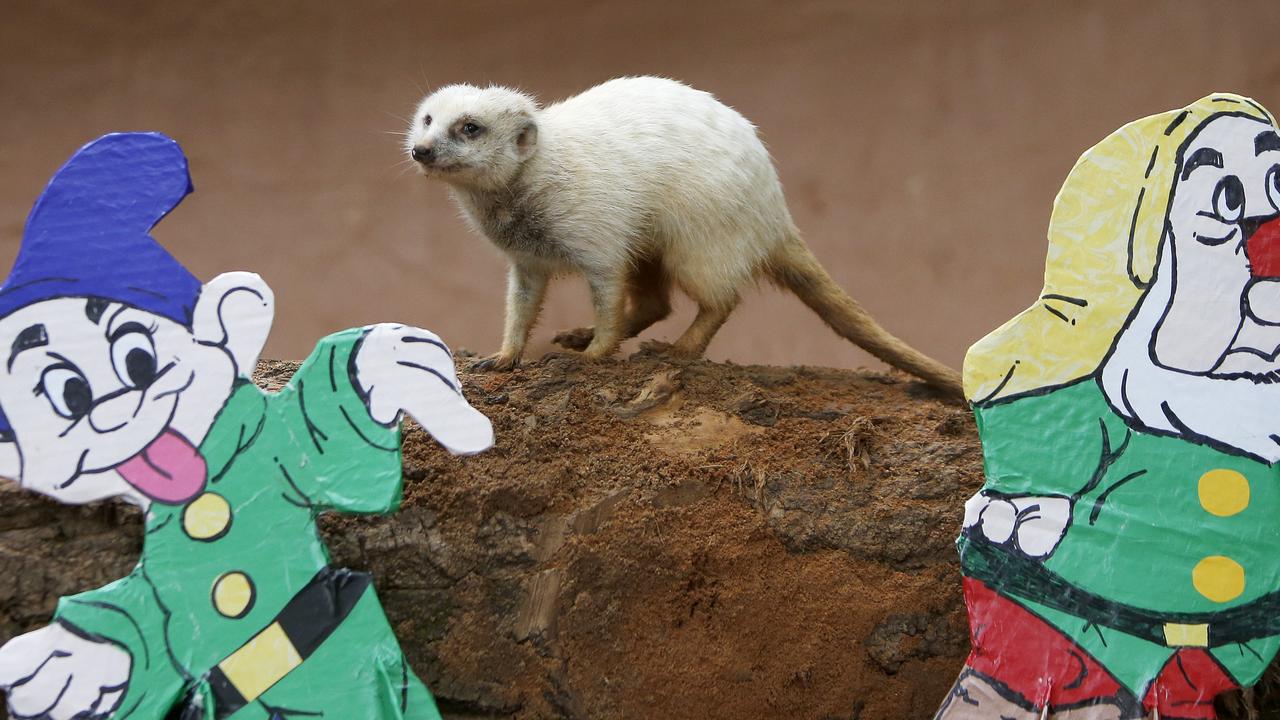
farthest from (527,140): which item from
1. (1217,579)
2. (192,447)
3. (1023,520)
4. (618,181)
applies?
(1217,579)

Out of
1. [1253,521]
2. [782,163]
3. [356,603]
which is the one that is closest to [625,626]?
[356,603]

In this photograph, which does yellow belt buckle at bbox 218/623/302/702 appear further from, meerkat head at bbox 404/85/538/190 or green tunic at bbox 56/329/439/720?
meerkat head at bbox 404/85/538/190

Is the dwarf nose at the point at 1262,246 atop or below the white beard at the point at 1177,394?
atop

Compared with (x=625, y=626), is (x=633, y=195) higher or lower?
higher

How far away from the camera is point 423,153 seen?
9.04ft

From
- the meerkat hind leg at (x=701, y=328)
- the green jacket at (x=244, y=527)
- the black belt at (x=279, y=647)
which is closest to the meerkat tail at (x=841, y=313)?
the meerkat hind leg at (x=701, y=328)

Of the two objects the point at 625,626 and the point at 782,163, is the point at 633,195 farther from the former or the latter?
the point at 782,163

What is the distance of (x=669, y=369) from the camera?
111 inches

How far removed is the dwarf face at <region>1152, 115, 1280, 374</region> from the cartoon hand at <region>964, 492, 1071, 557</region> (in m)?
0.34

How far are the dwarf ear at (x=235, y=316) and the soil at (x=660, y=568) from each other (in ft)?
1.68

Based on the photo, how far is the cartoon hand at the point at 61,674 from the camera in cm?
185

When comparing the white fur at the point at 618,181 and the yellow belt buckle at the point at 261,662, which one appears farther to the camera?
the white fur at the point at 618,181

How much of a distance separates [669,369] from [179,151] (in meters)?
1.28

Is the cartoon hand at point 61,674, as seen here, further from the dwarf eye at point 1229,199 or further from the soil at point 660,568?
the dwarf eye at point 1229,199
